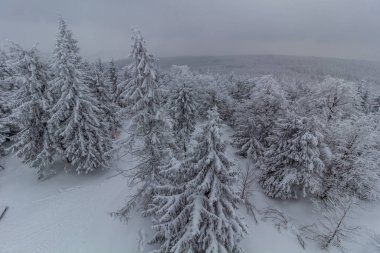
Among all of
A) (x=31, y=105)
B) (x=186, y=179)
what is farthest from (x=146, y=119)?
(x=31, y=105)

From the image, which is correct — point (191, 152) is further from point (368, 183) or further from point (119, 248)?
point (368, 183)

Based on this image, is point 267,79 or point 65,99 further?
point 267,79

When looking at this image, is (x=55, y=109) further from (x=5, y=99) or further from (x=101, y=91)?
(x=5, y=99)

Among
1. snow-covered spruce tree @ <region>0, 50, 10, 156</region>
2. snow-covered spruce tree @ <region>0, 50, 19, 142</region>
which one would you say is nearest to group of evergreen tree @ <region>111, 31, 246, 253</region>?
snow-covered spruce tree @ <region>0, 50, 19, 142</region>

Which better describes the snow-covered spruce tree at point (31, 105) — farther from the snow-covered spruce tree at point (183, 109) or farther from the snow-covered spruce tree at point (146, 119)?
the snow-covered spruce tree at point (183, 109)

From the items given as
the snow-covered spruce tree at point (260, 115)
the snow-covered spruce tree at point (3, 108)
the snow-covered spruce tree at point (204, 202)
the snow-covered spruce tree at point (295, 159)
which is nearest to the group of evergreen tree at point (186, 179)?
the snow-covered spruce tree at point (204, 202)

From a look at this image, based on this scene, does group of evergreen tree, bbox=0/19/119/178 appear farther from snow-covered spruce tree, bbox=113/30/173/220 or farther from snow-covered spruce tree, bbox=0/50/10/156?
snow-covered spruce tree, bbox=113/30/173/220

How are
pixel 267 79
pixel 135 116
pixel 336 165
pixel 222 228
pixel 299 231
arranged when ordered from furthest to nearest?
Answer: pixel 267 79 < pixel 336 165 < pixel 299 231 < pixel 135 116 < pixel 222 228

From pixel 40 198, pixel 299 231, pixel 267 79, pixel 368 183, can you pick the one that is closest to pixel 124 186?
pixel 40 198
